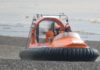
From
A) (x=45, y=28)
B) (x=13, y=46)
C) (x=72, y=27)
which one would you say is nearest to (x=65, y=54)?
(x=45, y=28)

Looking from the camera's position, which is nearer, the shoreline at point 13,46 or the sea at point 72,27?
the shoreline at point 13,46

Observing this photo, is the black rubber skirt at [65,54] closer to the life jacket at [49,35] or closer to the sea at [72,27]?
the life jacket at [49,35]

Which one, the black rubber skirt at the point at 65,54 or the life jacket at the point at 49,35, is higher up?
the black rubber skirt at the point at 65,54

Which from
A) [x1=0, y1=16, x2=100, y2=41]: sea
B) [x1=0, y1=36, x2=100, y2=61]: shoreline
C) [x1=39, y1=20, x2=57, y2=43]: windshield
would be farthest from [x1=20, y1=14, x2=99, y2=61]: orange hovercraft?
[x1=0, y1=16, x2=100, y2=41]: sea

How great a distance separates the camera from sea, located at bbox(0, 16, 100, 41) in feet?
74.6

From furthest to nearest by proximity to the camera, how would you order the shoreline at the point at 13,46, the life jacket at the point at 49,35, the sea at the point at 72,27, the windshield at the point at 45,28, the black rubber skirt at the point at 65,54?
the sea at the point at 72,27 → the shoreline at the point at 13,46 → the windshield at the point at 45,28 → the life jacket at the point at 49,35 → the black rubber skirt at the point at 65,54

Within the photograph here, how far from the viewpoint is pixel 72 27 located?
25.7m

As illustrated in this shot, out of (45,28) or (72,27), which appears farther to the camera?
(72,27)

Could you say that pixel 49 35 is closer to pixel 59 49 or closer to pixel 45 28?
pixel 45 28

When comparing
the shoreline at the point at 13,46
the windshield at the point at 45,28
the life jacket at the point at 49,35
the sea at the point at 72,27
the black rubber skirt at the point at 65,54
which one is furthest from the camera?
the sea at the point at 72,27

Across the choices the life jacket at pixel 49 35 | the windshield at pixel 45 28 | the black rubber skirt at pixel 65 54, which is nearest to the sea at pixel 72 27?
the windshield at pixel 45 28

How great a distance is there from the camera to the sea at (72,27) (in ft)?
74.6

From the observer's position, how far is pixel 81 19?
3081 centimetres

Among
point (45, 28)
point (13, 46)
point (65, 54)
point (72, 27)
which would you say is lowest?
point (72, 27)
